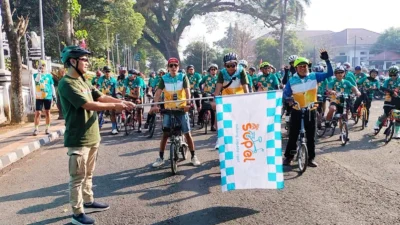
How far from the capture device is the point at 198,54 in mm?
49906

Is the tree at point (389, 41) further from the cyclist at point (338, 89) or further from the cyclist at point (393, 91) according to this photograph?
the cyclist at point (338, 89)

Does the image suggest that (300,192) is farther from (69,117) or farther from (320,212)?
(69,117)

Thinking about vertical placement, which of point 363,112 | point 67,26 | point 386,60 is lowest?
point 363,112

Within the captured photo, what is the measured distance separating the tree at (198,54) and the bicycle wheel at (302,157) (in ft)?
141

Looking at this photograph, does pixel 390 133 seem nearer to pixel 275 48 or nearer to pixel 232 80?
pixel 232 80

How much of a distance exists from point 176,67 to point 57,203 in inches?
119

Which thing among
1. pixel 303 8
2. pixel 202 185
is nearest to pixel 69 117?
pixel 202 185

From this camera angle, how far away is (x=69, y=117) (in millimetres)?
4203

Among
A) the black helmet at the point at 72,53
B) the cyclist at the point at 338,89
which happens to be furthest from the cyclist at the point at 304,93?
the black helmet at the point at 72,53

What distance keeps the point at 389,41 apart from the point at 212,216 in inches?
2734

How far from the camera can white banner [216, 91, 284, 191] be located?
15.1 feet

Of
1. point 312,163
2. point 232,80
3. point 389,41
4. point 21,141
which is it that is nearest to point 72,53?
point 232,80

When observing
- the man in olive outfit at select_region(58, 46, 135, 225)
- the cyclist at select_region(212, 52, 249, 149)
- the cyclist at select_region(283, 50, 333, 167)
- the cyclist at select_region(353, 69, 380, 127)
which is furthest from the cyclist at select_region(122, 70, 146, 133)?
the cyclist at select_region(353, 69, 380, 127)

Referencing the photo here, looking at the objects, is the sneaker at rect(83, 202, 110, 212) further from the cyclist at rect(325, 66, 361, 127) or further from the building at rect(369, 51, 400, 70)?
the building at rect(369, 51, 400, 70)
